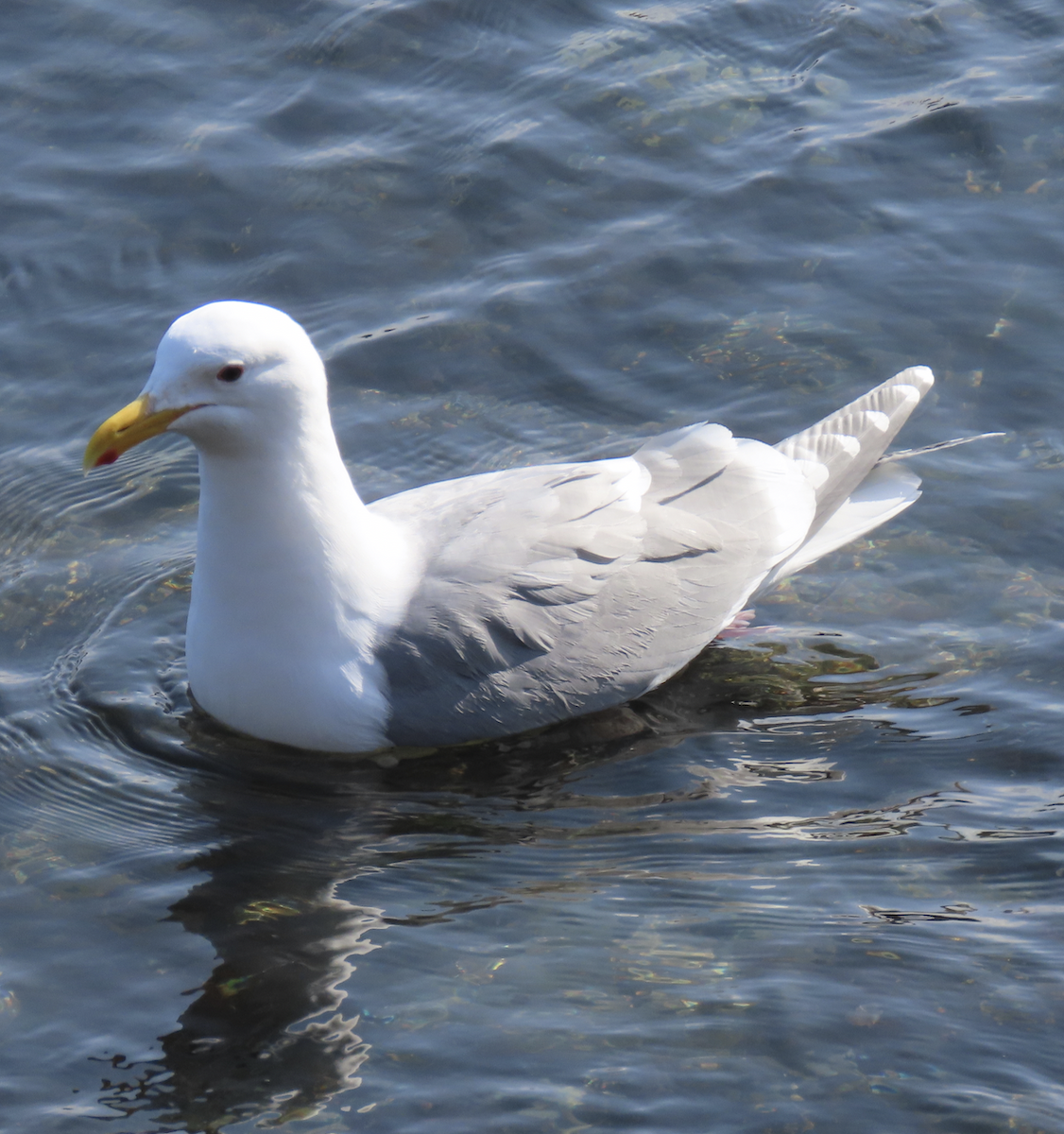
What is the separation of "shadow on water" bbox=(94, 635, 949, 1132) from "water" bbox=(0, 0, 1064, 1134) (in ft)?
0.06

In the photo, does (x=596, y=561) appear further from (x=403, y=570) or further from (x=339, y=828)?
(x=339, y=828)

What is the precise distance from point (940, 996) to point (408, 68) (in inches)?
263

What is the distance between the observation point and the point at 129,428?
482cm

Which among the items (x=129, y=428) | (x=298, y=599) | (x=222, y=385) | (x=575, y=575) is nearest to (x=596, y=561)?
(x=575, y=575)

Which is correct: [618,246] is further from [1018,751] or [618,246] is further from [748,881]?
[748,881]

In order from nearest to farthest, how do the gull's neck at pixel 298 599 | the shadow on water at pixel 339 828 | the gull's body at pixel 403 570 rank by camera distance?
the shadow on water at pixel 339 828 < the gull's body at pixel 403 570 < the gull's neck at pixel 298 599

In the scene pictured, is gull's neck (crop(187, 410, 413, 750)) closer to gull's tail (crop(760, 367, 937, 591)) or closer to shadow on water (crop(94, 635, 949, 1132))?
shadow on water (crop(94, 635, 949, 1132))

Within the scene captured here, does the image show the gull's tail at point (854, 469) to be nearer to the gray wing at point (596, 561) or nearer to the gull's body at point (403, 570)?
the gray wing at point (596, 561)

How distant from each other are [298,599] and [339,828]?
779 millimetres

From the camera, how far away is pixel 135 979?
456 centimetres

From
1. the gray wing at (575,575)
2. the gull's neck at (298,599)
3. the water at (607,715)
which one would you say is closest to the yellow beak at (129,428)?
the gull's neck at (298,599)

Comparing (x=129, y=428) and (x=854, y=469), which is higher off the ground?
(x=129, y=428)

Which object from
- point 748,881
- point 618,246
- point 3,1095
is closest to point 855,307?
point 618,246

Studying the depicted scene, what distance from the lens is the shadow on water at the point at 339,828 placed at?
4.23m
